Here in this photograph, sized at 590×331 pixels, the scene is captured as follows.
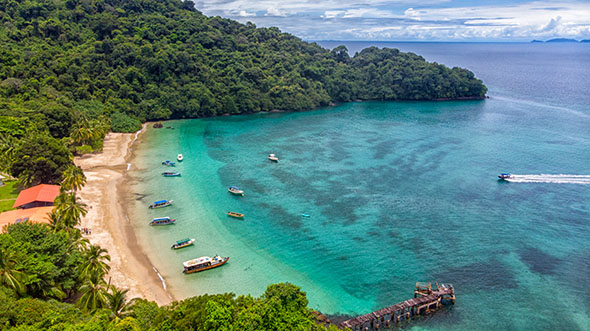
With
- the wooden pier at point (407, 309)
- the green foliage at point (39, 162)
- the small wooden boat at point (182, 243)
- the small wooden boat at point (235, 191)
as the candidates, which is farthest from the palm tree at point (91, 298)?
the green foliage at point (39, 162)

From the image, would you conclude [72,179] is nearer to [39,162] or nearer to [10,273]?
[39,162]

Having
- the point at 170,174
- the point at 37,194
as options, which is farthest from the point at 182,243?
the point at 170,174

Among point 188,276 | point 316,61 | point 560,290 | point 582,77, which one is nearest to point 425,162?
point 560,290

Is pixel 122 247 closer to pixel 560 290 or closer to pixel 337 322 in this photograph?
pixel 337 322

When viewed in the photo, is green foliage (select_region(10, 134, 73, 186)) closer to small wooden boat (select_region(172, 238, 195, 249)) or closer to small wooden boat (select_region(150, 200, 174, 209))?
small wooden boat (select_region(150, 200, 174, 209))

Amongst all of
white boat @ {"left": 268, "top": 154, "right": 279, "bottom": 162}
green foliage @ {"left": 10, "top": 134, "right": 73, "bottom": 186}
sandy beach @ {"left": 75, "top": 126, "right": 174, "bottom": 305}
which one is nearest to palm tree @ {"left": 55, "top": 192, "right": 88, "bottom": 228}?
sandy beach @ {"left": 75, "top": 126, "right": 174, "bottom": 305}

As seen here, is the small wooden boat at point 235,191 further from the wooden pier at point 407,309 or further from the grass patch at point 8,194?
the wooden pier at point 407,309
